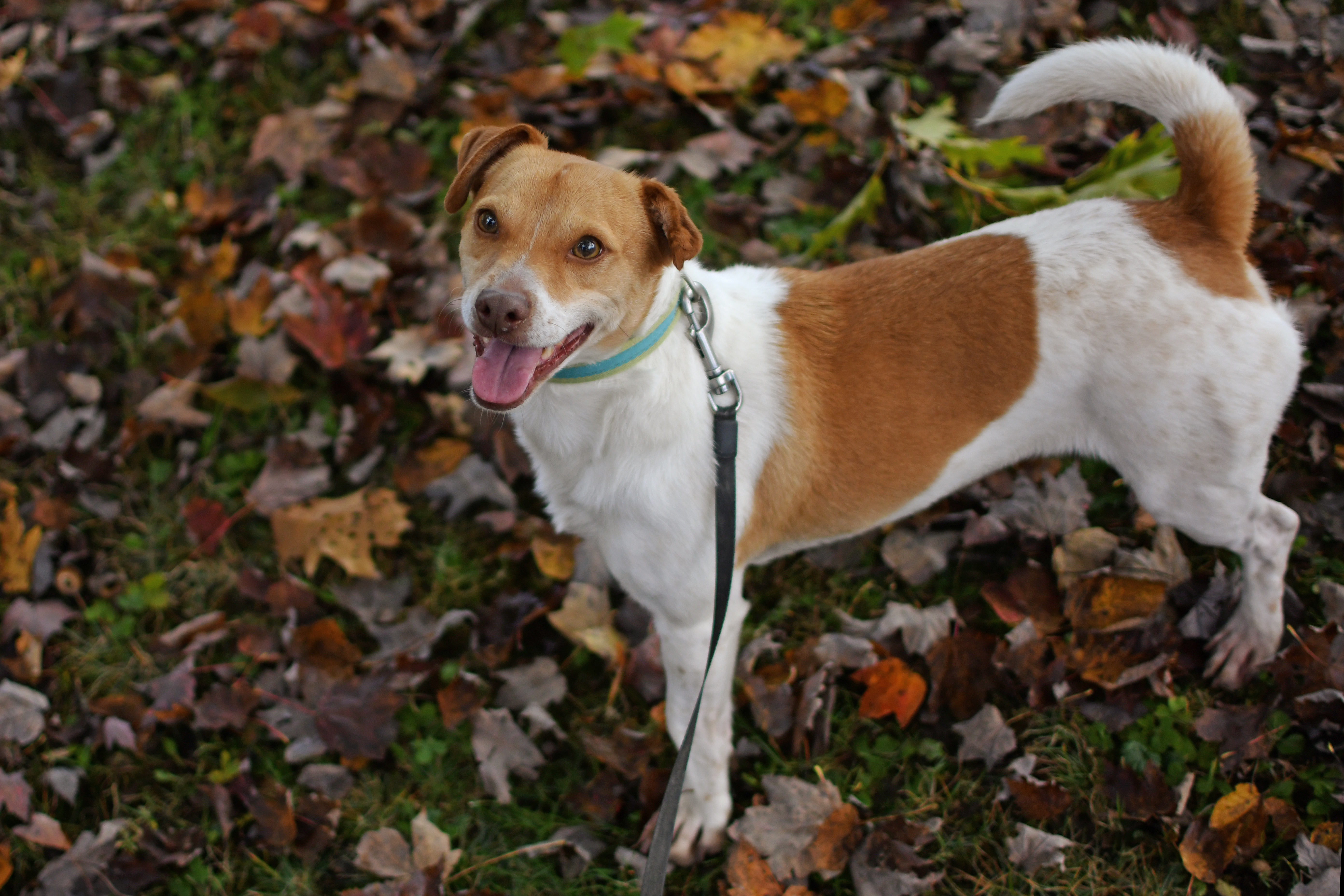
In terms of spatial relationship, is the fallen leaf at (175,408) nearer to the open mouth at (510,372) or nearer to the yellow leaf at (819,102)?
the open mouth at (510,372)

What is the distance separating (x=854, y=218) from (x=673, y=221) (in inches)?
66.7

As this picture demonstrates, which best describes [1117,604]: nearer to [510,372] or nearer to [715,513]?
[715,513]

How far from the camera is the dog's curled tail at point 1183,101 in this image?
2262 millimetres

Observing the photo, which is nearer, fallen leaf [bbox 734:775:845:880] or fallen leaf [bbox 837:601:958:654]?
fallen leaf [bbox 734:775:845:880]

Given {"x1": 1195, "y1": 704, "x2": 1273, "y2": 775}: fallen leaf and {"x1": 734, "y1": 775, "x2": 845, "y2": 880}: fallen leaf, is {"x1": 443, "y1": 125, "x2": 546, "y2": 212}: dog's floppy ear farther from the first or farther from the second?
{"x1": 1195, "y1": 704, "x2": 1273, "y2": 775}: fallen leaf

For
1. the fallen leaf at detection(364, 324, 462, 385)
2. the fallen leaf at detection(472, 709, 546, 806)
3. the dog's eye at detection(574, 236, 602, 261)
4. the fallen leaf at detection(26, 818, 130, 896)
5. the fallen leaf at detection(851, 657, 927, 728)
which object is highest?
the dog's eye at detection(574, 236, 602, 261)

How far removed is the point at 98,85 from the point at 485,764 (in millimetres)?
4622

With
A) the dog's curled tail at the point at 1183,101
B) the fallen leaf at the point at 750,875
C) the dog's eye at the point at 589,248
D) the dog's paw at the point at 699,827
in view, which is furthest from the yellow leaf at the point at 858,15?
the fallen leaf at the point at 750,875

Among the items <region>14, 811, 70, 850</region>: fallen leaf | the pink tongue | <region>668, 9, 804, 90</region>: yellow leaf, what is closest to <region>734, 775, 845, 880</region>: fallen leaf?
the pink tongue

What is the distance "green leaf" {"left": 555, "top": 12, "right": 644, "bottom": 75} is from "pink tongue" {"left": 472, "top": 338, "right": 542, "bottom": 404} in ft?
9.09

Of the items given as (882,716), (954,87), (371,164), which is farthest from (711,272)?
(371,164)

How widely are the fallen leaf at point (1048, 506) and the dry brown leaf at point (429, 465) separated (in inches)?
81.2

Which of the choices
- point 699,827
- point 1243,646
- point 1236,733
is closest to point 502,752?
point 699,827

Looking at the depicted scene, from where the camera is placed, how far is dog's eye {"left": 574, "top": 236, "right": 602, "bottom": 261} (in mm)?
2078
